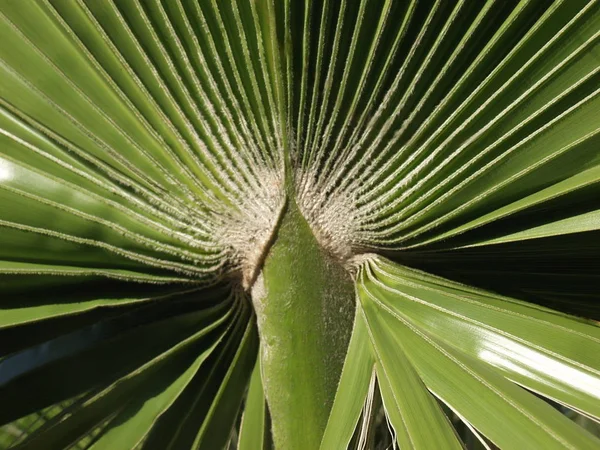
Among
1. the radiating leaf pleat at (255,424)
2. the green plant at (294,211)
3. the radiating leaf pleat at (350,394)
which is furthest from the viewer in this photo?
the radiating leaf pleat at (255,424)

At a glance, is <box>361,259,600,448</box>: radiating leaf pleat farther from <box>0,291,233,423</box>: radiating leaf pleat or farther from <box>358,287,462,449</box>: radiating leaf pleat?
<box>0,291,233,423</box>: radiating leaf pleat

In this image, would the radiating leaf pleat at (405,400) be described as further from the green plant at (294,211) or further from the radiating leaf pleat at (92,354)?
the radiating leaf pleat at (92,354)

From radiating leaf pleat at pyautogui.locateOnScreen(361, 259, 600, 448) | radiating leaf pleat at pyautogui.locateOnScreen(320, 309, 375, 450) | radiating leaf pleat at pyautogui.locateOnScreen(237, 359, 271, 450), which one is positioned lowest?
radiating leaf pleat at pyautogui.locateOnScreen(237, 359, 271, 450)

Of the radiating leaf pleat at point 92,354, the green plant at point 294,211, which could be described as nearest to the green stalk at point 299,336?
the green plant at point 294,211

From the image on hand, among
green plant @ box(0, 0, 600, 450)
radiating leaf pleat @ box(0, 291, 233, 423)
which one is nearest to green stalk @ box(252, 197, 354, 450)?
green plant @ box(0, 0, 600, 450)

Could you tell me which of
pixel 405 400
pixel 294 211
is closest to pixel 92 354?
pixel 294 211

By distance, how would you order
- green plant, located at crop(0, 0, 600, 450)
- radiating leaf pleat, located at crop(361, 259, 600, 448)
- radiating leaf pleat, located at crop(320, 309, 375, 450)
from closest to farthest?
radiating leaf pleat, located at crop(361, 259, 600, 448)
green plant, located at crop(0, 0, 600, 450)
radiating leaf pleat, located at crop(320, 309, 375, 450)

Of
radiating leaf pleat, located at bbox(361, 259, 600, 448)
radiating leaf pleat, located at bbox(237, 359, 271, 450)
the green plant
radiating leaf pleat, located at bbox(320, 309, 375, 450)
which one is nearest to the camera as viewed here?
radiating leaf pleat, located at bbox(361, 259, 600, 448)

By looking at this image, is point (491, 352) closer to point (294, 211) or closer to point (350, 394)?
point (350, 394)

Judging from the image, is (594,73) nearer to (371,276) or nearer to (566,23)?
(566,23)
